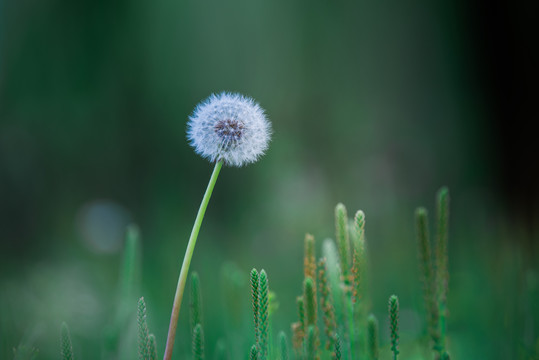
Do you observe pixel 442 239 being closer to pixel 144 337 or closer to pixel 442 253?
pixel 442 253

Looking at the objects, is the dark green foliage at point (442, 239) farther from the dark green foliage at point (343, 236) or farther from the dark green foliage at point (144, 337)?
the dark green foliage at point (144, 337)

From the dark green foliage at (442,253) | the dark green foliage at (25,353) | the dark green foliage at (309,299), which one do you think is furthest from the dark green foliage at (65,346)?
the dark green foliage at (442,253)

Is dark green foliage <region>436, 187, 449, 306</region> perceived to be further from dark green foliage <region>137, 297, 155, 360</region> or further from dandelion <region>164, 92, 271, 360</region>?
dark green foliage <region>137, 297, 155, 360</region>

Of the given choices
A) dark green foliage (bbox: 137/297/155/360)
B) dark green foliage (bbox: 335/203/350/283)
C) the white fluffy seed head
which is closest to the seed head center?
the white fluffy seed head

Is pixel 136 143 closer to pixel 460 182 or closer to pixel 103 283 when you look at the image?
pixel 103 283

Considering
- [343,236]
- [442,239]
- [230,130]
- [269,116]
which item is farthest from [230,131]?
[269,116]
